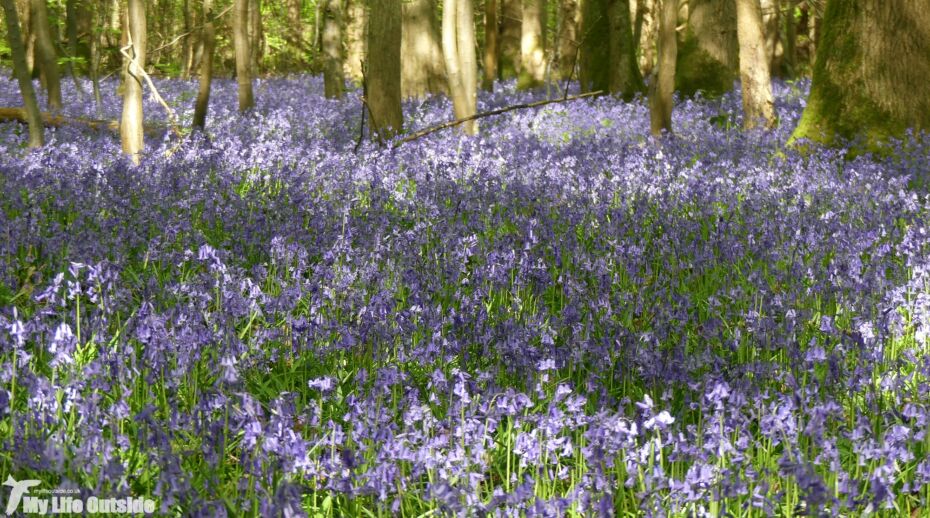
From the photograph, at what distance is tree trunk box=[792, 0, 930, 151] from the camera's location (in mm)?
9148

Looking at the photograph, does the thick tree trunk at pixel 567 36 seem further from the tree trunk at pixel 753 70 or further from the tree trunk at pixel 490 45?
the tree trunk at pixel 753 70

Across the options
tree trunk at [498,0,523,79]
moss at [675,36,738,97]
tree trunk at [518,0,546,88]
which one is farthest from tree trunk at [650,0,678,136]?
tree trunk at [498,0,523,79]

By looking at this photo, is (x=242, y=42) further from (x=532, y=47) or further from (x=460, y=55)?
(x=532, y=47)

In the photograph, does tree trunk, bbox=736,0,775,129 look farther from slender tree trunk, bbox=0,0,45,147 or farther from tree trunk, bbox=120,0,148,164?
slender tree trunk, bbox=0,0,45,147

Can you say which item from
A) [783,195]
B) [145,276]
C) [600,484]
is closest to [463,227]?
[145,276]

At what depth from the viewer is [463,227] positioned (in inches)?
227

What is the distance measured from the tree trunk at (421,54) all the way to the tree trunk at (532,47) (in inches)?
79.6

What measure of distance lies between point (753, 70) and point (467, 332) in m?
8.46

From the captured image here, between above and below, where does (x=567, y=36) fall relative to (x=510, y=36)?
below

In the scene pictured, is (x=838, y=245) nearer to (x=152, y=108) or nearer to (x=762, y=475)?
(x=762, y=475)

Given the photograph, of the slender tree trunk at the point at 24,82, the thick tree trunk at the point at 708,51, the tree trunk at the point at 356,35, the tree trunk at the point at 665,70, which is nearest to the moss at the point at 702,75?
the thick tree trunk at the point at 708,51

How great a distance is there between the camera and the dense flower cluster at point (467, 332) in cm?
257

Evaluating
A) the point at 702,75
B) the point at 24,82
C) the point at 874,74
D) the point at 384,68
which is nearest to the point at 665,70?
the point at 874,74

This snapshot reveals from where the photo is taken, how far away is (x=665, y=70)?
10.3 m
